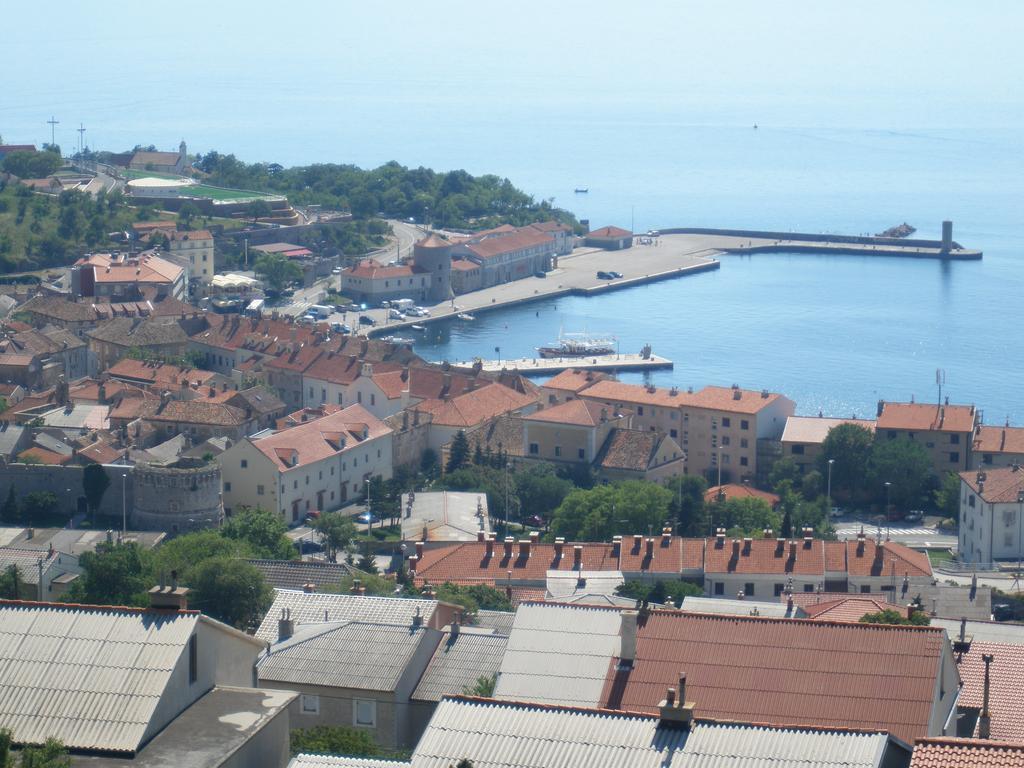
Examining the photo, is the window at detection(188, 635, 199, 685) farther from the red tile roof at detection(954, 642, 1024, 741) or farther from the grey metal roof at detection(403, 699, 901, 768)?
the red tile roof at detection(954, 642, 1024, 741)

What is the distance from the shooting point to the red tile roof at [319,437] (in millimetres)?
20516

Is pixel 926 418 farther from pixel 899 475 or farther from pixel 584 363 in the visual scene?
pixel 584 363

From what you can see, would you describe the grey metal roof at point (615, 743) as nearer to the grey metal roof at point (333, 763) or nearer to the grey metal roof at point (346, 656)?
the grey metal roof at point (333, 763)

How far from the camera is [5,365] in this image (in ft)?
85.3

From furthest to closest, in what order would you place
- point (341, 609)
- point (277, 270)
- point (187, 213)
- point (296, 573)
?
1. point (187, 213)
2. point (277, 270)
3. point (296, 573)
4. point (341, 609)

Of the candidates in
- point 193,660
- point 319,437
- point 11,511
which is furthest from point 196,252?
point 193,660

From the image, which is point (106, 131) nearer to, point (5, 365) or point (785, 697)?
point (5, 365)

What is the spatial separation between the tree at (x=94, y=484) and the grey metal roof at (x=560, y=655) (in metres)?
12.6

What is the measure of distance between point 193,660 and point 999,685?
3876 mm

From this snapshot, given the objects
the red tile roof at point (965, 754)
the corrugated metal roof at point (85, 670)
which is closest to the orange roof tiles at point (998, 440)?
the corrugated metal roof at point (85, 670)

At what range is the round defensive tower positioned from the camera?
4228 cm

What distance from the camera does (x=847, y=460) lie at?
2370cm

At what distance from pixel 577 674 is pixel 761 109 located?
115 meters

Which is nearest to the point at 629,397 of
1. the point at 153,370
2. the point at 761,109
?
the point at 153,370
